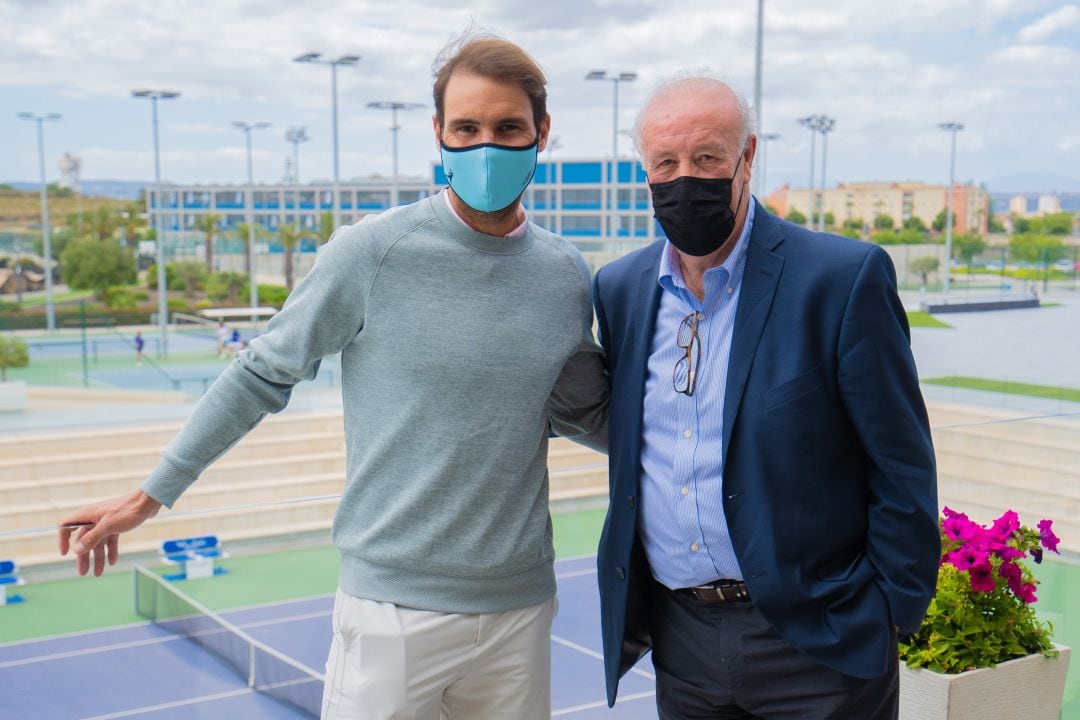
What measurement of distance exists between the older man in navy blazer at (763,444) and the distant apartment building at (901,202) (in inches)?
2429

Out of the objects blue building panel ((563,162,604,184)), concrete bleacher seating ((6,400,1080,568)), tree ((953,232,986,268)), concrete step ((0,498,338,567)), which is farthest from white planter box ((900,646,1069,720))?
blue building panel ((563,162,604,184))

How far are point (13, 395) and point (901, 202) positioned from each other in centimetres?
5815

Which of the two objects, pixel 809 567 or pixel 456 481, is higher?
pixel 456 481

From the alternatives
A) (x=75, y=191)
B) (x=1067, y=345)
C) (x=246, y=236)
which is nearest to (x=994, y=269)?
(x=1067, y=345)

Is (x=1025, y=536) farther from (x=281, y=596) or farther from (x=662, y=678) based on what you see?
(x=281, y=596)

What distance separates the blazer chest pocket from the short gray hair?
13.9 inches

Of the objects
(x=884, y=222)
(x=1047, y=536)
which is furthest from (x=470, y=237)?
(x=884, y=222)

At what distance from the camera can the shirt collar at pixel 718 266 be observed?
1.78m

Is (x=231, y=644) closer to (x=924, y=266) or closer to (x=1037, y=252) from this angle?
(x=924, y=266)

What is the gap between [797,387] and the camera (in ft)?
5.50

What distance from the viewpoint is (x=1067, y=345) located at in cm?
3047

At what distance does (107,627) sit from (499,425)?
174cm

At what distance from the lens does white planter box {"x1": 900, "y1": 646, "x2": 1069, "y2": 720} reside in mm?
2611

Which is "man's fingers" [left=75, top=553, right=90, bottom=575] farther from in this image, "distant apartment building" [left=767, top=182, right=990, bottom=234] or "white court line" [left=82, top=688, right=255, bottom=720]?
"distant apartment building" [left=767, top=182, right=990, bottom=234]
